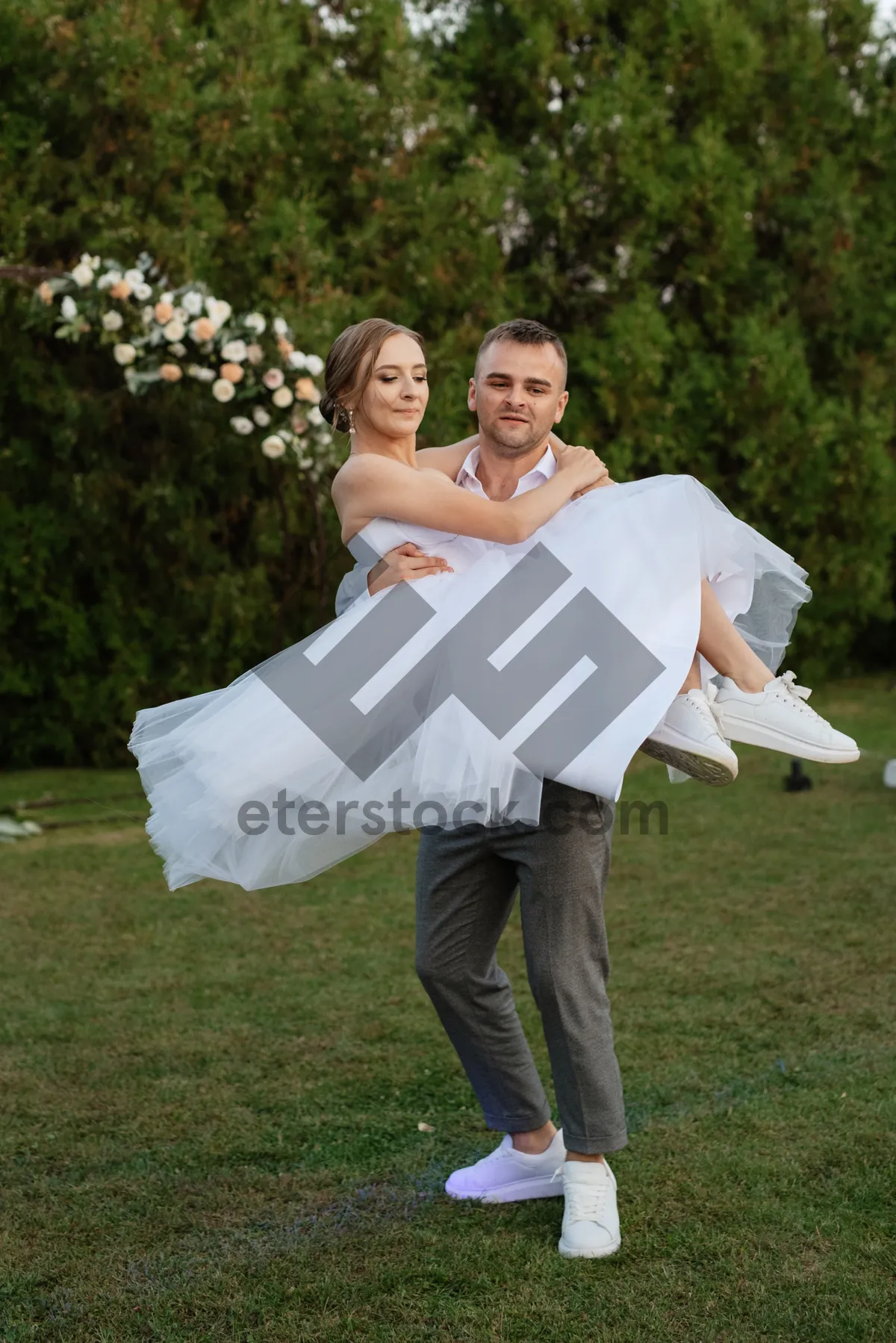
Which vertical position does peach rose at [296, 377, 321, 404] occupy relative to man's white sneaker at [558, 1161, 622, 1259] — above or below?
above

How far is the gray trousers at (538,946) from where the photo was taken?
263 centimetres

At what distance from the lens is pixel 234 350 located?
6.56m

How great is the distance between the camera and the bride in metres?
2.46

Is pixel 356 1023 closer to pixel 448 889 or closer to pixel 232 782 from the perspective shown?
pixel 448 889

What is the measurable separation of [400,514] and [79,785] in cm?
549

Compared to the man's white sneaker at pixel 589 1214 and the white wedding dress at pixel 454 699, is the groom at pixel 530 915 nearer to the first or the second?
the man's white sneaker at pixel 589 1214

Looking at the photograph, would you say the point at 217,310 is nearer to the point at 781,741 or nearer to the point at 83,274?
the point at 83,274

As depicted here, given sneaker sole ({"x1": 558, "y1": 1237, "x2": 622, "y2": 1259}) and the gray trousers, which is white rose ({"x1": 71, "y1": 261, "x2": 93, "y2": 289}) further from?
sneaker sole ({"x1": 558, "y1": 1237, "x2": 622, "y2": 1259})

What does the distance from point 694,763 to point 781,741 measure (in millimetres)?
213

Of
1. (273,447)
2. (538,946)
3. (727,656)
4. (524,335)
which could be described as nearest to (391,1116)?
(538,946)

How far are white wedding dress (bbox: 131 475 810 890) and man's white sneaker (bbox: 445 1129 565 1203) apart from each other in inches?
34.0

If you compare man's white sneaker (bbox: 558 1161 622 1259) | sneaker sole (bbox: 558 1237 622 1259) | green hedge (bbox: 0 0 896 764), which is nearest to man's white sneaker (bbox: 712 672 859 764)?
man's white sneaker (bbox: 558 1161 622 1259)

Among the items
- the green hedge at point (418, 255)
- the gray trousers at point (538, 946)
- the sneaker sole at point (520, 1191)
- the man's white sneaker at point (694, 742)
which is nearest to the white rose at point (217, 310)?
the green hedge at point (418, 255)

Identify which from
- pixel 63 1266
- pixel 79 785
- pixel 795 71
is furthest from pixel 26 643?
pixel 795 71
